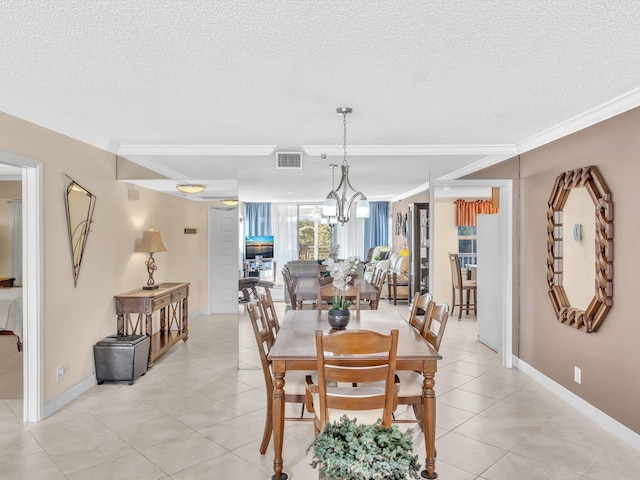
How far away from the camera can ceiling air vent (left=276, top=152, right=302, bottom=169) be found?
460 cm

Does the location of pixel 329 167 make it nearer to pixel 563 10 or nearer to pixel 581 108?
pixel 581 108

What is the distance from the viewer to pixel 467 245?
782 centimetres

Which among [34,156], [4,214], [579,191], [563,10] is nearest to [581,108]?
[579,191]

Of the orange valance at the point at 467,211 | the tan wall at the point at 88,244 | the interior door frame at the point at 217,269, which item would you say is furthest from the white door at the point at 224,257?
the orange valance at the point at 467,211

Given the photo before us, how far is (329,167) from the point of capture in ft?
16.9

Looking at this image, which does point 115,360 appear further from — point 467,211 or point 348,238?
point 467,211

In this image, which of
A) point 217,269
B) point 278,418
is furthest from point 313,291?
point 278,418

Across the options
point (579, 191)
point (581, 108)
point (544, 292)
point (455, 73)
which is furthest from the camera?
point (544, 292)

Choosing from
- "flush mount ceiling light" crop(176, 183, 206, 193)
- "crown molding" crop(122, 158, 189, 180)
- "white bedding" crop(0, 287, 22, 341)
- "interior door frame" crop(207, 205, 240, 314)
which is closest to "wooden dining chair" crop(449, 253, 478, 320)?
"interior door frame" crop(207, 205, 240, 314)

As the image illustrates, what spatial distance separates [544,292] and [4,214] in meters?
7.21

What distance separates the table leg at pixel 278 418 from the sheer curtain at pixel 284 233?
280cm

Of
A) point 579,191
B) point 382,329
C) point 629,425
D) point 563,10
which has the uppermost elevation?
point 563,10

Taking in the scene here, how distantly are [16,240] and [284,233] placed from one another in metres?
4.10

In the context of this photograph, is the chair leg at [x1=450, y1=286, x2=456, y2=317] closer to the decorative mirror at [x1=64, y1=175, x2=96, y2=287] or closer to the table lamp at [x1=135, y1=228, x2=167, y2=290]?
the table lamp at [x1=135, y1=228, x2=167, y2=290]
